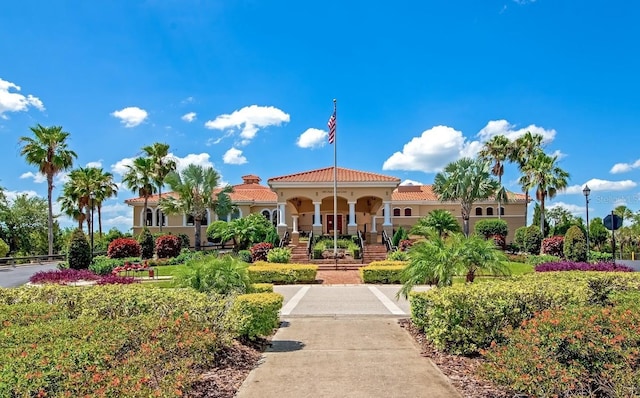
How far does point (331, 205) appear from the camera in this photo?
3856 cm

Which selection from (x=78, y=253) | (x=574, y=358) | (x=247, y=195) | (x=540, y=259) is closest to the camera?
(x=574, y=358)

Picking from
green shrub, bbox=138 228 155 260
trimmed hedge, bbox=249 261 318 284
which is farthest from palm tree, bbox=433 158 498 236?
green shrub, bbox=138 228 155 260

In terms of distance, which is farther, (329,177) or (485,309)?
(329,177)

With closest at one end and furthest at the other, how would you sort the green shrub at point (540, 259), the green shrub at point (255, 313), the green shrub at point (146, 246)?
1. the green shrub at point (255, 313)
2. the green shrub at point (540, 259)
3. the green shrub at point (146, 246)

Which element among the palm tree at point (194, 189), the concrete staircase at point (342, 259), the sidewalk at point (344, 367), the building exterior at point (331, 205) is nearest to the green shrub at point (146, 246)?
the palm tree at point (194, 189)

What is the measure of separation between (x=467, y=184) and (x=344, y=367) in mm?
28261

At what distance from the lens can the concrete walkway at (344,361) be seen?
5.35 m

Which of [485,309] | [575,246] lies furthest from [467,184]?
[485,309]

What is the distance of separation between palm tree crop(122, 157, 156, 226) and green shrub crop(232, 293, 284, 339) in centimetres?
3290

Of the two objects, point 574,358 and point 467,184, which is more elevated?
point 467,184

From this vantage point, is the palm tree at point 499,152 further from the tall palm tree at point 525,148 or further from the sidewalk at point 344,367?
the sidewalk at point 344,367

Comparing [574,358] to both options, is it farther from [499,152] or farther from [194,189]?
[499,152]

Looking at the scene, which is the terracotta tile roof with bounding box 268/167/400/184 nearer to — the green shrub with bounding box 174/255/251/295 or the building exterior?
the building exterior

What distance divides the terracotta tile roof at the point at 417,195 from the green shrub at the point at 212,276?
3684 centimetres
